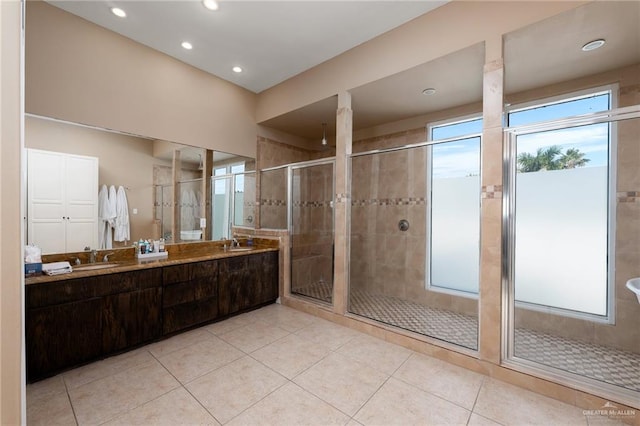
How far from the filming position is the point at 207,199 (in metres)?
3.57

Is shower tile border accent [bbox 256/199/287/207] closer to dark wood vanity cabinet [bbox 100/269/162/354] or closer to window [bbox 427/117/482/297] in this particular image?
dark wood vanity cabinet [bbox 100/269/162/354]

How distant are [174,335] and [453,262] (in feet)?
11.0

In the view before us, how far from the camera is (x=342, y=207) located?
307 centimetres

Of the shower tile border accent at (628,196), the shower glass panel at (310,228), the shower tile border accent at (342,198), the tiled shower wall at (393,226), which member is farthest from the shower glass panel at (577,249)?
the shower glass panel at (310,228)

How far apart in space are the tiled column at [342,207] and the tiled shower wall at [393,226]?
29 centimetres

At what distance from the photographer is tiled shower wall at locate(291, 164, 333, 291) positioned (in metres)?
3.66

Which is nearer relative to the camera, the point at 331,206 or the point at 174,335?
the point at 174,335

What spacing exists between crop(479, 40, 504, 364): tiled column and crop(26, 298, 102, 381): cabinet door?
3.23 meters

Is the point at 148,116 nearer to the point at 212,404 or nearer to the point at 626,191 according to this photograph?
the point at 212,404

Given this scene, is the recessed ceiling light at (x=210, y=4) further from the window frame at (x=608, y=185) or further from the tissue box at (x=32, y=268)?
the window frame at (x=608, y=185)

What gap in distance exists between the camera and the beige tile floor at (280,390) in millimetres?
1612

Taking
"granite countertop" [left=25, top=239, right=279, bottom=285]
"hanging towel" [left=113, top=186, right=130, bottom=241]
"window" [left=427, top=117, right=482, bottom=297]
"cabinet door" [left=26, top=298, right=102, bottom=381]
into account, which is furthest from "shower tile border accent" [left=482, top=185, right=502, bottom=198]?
"hanging towel" [left=113, top=186, right=130, bottom=241]

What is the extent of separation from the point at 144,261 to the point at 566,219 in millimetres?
4223

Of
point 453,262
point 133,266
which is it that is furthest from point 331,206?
point 133,266
